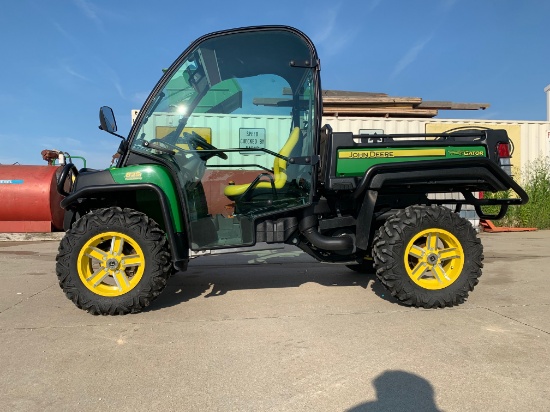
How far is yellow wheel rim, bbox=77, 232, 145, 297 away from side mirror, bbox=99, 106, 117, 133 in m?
0.92

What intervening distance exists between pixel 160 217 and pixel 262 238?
1.06 m

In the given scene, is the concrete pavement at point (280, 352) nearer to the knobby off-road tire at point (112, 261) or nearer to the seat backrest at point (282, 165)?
the knobby off-road tire at point (112, 261)

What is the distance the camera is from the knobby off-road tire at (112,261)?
10.8 ft

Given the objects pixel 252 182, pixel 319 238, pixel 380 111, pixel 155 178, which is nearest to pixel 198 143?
pixel 155 178

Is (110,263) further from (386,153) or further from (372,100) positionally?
(372,100)

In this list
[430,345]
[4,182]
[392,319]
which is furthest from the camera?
[4,182]

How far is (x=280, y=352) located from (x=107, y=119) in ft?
8.05

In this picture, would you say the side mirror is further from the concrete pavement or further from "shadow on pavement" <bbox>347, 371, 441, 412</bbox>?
"shadow on pavement" <bbox>347, 371, 441, 412</bbox>

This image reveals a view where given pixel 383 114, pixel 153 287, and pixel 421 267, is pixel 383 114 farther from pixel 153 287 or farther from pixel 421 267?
pixel 153 287

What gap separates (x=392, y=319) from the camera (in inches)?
125

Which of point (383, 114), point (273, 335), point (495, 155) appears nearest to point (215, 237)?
point (273, 335)

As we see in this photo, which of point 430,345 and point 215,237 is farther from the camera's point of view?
point 215,237

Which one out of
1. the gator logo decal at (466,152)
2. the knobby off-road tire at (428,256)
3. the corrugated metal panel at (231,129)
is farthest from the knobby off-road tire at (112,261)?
the gator logo decal at (466,152)

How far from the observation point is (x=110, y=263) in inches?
131
